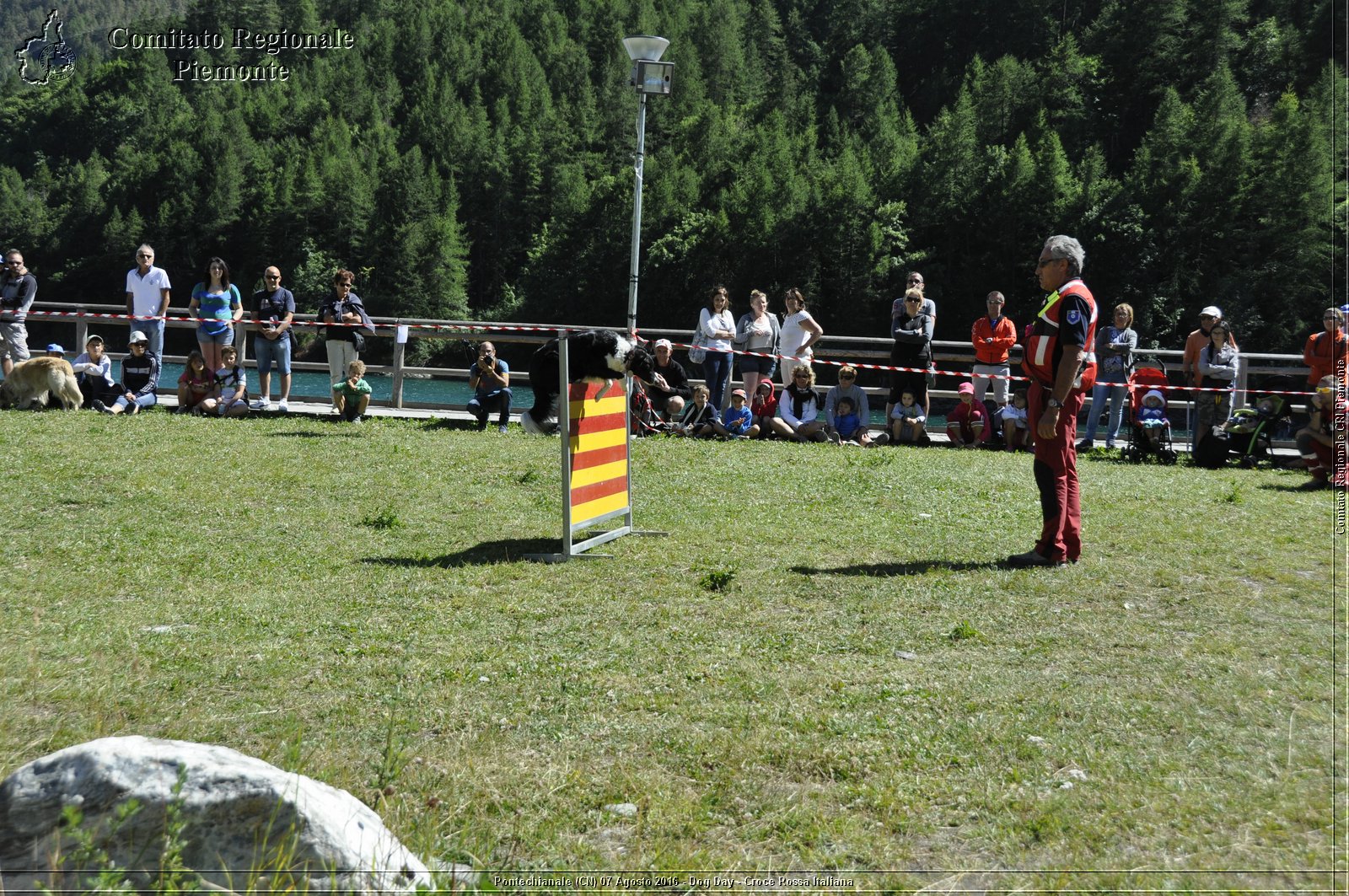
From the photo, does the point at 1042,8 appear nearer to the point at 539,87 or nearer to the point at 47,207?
the point at 539,87

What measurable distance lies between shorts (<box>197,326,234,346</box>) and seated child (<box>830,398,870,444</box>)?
8.78m


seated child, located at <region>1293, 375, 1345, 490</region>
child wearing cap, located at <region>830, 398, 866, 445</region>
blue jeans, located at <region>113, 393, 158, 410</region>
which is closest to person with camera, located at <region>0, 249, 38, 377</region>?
blue jeans, located at <region>113, 393, 158, 410</region>

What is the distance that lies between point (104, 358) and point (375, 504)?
973cm

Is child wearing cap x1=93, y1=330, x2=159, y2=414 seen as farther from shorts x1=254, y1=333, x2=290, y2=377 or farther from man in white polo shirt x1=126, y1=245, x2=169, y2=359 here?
shorts x1=254, y1=333, x2=290, y2=377

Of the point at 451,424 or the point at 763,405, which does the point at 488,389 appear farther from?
the point at 763,405

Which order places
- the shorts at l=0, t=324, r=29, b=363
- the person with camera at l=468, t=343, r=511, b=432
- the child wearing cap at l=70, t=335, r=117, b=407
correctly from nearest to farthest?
the person with camera at l=468, t=343, r=511, b=432, the child wearing cap at l=70, t=335, r=117, b=407, the shorts at l=0, t=324, r=29, b=363

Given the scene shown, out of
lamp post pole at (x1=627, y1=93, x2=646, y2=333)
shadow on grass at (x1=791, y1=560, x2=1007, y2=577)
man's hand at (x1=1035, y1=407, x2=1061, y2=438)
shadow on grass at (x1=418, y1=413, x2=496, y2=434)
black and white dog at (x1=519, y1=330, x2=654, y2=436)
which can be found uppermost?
lamp post pole at (x1=627, y1=93, x2=646, y2=333)

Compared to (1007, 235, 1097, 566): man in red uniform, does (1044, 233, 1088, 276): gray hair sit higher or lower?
higher

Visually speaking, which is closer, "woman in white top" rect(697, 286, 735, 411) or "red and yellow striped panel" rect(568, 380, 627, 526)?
"red and yellow striped panel" rect(568, 380, 627, 526)

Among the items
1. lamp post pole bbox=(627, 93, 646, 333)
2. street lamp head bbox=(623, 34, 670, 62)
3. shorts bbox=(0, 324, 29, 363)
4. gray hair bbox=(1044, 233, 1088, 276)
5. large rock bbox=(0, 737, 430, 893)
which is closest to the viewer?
large rock bbox=(0, 737, 430, 893)

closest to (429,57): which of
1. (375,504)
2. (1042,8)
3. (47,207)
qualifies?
(47,207)

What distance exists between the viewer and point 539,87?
410 ft

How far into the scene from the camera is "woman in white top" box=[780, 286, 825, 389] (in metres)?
17.2

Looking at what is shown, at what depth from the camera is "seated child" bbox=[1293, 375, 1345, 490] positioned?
12.9 meters
